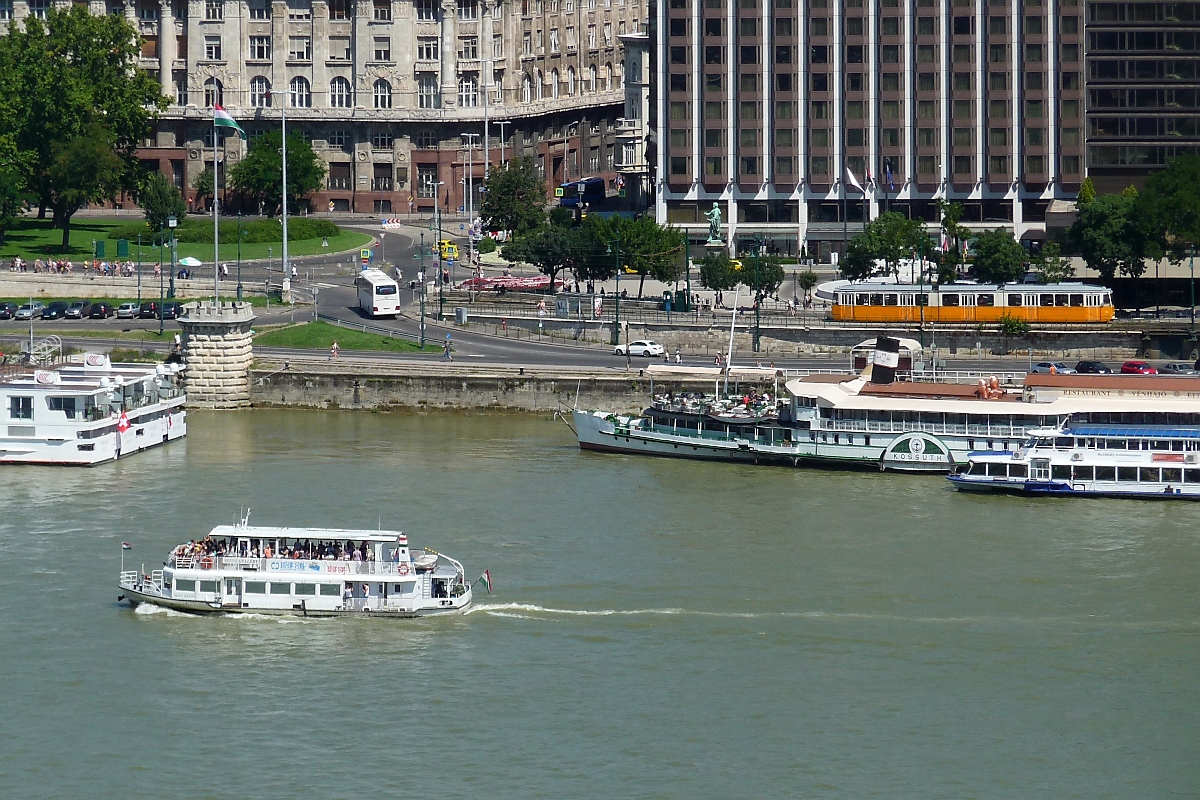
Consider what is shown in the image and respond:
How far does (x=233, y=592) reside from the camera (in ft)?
190

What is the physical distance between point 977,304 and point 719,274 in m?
15.1

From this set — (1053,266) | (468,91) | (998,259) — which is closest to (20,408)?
(998,259)

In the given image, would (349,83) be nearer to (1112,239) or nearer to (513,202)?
(513,202)

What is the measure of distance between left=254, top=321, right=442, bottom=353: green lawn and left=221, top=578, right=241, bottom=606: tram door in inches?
1761

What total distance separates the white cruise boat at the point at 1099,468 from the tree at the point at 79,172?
77.0m

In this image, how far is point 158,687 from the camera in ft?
170

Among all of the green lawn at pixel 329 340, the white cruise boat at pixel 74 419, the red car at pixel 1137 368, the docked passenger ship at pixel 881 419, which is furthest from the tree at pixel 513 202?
the docked passenger ship at pixel 881 419

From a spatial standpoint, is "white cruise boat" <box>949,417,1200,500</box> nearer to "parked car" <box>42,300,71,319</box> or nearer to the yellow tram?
the yellow tram

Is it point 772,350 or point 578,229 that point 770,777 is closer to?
point 772,350

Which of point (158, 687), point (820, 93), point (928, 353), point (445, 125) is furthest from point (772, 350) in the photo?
point (445, 125)

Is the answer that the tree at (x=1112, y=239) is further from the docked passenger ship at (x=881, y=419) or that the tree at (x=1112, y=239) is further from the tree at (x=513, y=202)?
the docked passenger ship at (x=881, y=419)

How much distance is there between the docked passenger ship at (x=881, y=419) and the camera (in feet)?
258

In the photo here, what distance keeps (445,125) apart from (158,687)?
117371 mm

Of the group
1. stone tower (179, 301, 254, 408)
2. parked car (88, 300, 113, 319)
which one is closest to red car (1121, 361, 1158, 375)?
stone tower (179, 301, 254, 408)
